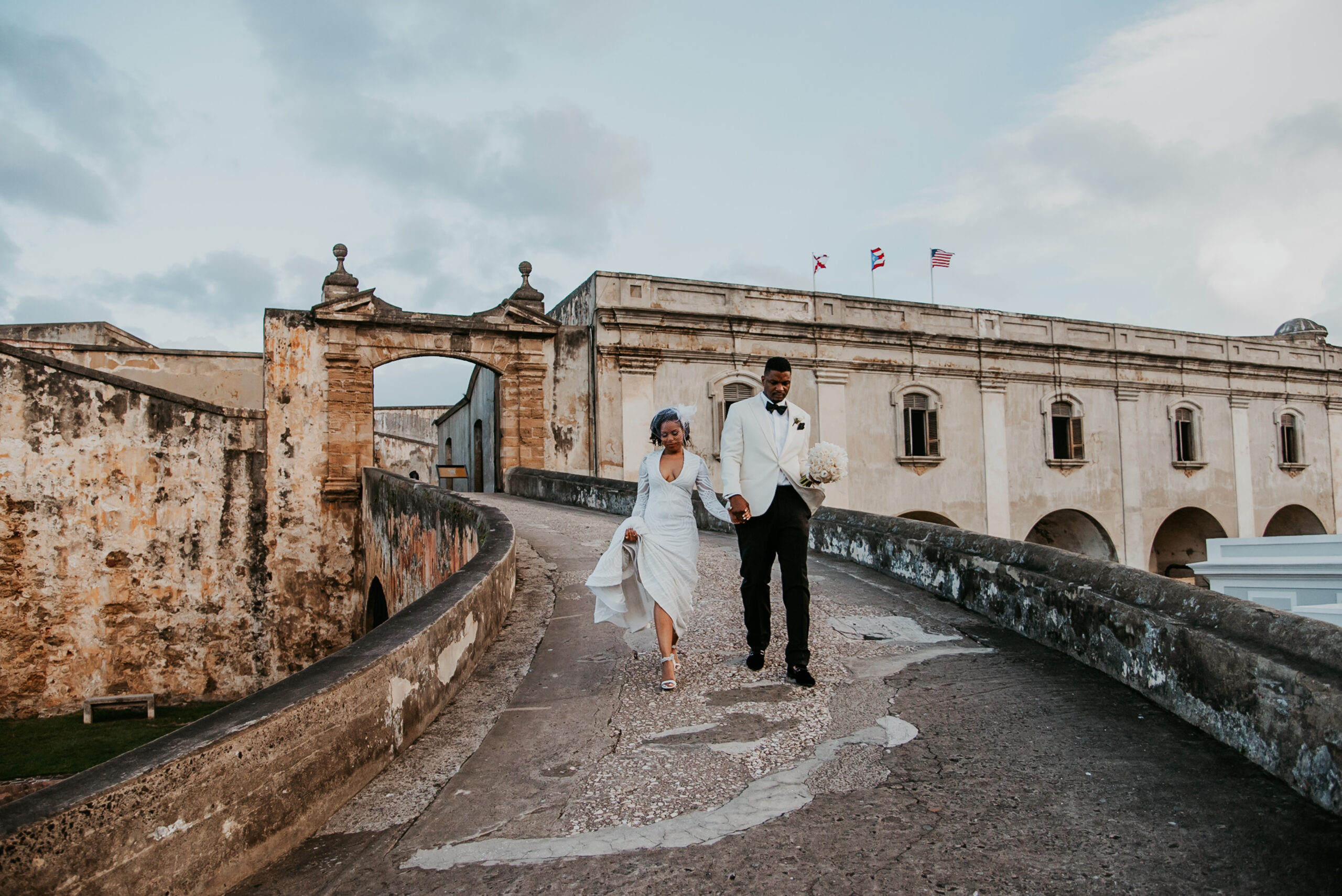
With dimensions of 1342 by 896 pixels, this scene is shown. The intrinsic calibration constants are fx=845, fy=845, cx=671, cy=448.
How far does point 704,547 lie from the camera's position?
333 inches

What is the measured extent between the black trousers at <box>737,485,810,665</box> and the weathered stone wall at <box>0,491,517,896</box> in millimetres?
1579

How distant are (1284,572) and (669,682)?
750cm

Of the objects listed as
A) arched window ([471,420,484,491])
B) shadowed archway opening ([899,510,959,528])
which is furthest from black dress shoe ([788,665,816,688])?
arched window ([471,420,484,491])

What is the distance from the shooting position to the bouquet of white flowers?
4129mm

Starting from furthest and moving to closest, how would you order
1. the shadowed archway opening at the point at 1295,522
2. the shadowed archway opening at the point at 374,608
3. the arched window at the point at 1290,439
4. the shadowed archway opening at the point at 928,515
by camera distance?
1. the shadowed archway opening at the point at 1295,522
2. the arched window at the point at 1290,439
3. the shadowed archway opening at the point at 928,515
4. the shadowed archway opening at the point at 374,608

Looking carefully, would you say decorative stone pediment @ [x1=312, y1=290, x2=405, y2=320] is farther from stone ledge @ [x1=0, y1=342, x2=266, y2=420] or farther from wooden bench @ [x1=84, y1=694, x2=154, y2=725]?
wooden bench @ [x1=84, y1=694, x2=154, y2=725]

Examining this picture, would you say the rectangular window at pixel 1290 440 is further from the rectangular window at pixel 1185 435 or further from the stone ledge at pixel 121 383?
the stone ledge at pixel 121 383

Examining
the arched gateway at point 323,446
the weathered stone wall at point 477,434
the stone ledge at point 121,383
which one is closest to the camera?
the stone ledge at point 121,383

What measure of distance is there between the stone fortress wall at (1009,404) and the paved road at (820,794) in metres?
13.6

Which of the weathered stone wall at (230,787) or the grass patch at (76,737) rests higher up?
the weathered stone wall at (230,787)

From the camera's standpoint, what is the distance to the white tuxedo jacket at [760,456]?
4176 millimetres

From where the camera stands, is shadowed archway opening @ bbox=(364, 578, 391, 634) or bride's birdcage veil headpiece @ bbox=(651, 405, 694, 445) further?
shadowed archway opening @ bbox=(364, 578, 391, 634)

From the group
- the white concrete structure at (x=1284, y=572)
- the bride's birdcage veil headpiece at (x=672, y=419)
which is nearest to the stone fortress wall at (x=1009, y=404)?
the white concrete structure at (x=1284, y=572)

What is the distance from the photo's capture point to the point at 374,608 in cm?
1492
